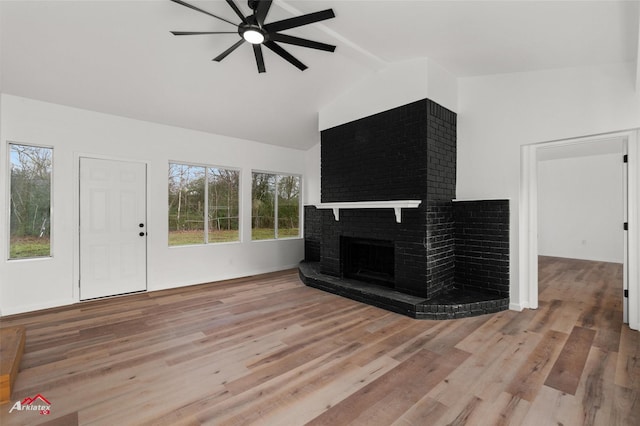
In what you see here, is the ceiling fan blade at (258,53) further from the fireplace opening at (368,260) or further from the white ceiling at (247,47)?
the fireplace opening at (368,260)

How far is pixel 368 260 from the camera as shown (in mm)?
4734

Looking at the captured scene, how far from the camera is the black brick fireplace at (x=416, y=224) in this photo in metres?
3.74

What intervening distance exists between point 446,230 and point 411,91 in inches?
74.0

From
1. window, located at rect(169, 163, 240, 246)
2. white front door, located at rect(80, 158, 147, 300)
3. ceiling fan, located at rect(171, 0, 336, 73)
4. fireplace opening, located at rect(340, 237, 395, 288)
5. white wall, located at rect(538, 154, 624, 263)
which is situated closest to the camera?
ceiling fan, located at rect(171, 0, 336, 73)

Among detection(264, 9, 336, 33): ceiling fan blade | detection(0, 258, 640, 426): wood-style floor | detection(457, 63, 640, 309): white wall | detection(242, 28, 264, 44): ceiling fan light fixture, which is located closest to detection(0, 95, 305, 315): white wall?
detection(0, 258, 640, 426): wood-style floor

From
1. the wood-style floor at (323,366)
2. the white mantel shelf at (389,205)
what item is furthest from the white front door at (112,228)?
the white mantel shelf at (389,205)

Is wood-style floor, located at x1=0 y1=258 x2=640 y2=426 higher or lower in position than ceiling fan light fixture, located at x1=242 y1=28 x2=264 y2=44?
lower

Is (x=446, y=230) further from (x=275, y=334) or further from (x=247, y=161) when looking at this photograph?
(x=247, y=161)

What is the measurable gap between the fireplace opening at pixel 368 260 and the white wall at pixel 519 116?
1.32m

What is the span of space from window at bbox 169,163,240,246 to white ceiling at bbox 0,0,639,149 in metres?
1.00

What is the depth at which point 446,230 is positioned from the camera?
4.05 meters

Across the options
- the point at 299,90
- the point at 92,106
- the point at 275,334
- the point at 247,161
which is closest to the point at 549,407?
the point at 275,334

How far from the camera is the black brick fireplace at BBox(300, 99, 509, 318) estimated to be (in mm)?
3740

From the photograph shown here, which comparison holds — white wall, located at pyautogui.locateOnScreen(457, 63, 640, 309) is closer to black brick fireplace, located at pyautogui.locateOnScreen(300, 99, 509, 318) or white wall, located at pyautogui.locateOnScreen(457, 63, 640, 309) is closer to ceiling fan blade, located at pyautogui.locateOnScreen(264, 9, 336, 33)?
black brick fireplace, located at pyautogui.locateOnScreen(300, 99, 509, 318)
